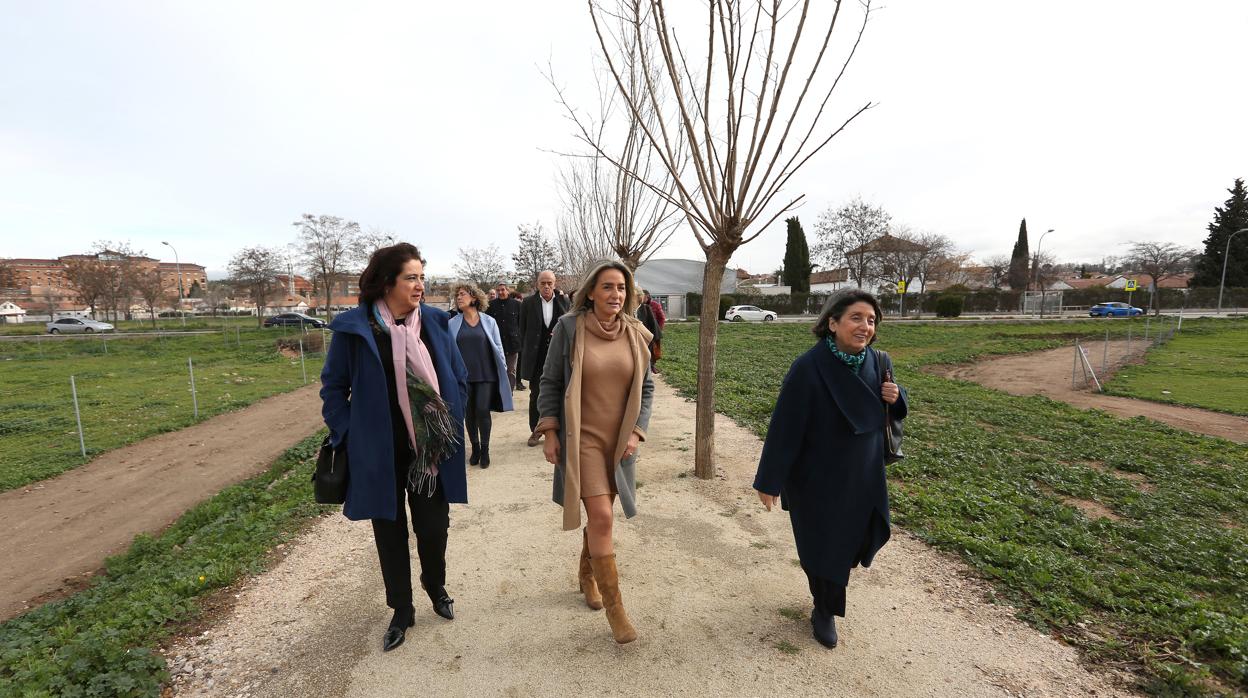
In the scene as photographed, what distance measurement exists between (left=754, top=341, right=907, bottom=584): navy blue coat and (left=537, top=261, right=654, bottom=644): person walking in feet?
2.31

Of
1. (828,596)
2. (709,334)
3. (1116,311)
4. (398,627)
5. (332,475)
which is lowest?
(398,627)

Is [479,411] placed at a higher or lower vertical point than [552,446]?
lower

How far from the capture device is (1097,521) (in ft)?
13.8

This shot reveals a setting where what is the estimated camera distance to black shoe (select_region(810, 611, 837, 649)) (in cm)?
262

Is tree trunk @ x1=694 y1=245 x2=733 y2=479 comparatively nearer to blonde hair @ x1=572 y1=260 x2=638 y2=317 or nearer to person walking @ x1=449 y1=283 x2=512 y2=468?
person walking @ x1=449 y1=283 x2=512 y2=468

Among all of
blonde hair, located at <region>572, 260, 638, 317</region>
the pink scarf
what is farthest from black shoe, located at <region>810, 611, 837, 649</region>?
the pink scarf

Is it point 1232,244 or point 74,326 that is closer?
point 74,326

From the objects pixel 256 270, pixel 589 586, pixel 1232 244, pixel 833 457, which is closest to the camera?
pixel 833 457

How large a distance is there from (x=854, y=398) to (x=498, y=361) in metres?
3.40

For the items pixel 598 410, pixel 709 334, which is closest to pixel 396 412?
pixel 598 410

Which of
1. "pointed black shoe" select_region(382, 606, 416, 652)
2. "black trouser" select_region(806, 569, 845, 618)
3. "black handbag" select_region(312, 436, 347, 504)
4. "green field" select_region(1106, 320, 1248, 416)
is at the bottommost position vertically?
"green field" select_region(1106, 320, 1248, 416)

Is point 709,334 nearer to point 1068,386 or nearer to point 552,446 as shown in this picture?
point 552,446

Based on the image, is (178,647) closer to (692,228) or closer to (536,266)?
(692,228)

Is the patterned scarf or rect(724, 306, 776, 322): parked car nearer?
the patterned scarf
